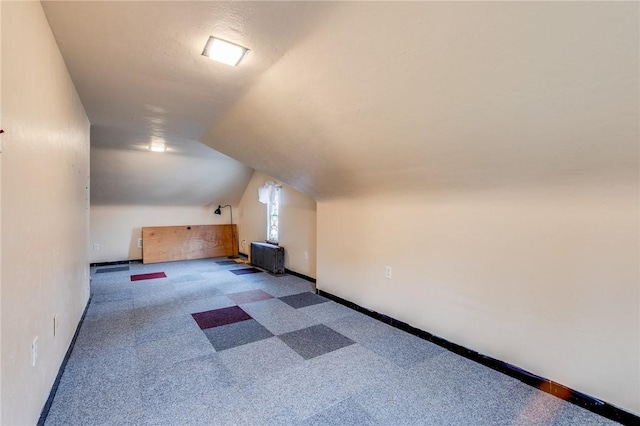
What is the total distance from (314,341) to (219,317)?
3.83 feet

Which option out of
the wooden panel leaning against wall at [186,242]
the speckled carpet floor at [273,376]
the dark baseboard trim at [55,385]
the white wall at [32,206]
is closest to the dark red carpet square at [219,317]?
the speckled carpet floor at [273,376]

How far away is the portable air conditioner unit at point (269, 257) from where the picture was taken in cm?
522

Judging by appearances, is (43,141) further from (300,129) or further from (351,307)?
(351,307)

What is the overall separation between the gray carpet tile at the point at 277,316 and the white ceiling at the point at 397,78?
157 centimetres

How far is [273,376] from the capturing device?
2.14 m

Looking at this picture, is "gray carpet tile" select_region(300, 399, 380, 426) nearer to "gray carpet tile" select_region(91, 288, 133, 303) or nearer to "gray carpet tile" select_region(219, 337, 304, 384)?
"gray carpet tile" select_region(219, 337, 304, 384)

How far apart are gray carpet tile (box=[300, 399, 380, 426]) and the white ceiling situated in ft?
5.52

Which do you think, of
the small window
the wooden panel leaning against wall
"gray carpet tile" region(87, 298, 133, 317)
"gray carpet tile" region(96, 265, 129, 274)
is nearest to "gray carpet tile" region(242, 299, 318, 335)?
"gray carpet tile" region(87, 298, 133, 317)

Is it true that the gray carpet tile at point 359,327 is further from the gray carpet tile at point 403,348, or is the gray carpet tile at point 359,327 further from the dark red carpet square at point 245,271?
the dark red carpet square at point 245,271

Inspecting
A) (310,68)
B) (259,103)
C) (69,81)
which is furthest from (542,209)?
(69,81)

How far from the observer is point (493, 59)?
138 centimetres

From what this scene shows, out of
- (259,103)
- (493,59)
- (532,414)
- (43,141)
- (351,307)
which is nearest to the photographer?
(493,59)

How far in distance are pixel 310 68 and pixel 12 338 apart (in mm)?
1948

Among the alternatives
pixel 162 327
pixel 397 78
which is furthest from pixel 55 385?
pixel 397 78
